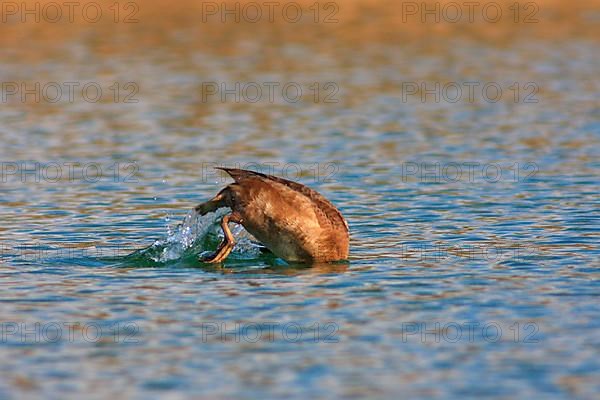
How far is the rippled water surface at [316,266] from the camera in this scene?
329 inches

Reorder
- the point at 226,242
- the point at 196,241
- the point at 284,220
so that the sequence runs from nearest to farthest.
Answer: the point at 284,220 → the point at 226,242 → the point at 196,241

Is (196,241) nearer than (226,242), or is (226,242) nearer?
(226,242)

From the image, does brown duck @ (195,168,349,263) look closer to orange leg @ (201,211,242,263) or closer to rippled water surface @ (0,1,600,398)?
orange leg @ (201,211,242,263)

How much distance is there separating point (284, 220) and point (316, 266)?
511 mm

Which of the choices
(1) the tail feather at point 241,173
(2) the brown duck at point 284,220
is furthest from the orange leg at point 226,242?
(1) the tail feather at point 241,173

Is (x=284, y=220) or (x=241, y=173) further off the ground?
(x=241, y=173)

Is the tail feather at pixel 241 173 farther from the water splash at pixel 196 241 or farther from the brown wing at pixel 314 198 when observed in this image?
the water splash at pixel 196 241

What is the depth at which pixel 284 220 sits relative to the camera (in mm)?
11539

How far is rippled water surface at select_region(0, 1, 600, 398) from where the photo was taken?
8.36 m

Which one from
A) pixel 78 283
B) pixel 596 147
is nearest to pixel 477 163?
pixel 596 147

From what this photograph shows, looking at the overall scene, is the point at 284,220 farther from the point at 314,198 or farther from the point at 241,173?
the point at 241,173

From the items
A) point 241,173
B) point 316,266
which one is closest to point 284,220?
point 316,266

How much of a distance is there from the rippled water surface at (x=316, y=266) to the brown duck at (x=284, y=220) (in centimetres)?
22

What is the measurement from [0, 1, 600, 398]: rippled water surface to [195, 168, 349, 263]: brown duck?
0.71ft
